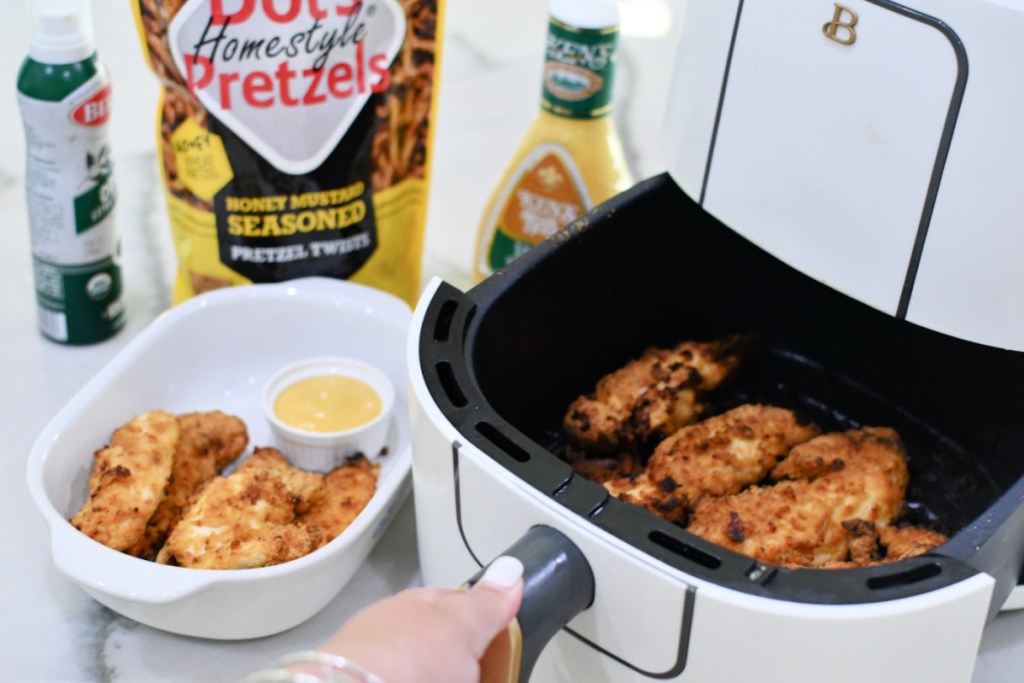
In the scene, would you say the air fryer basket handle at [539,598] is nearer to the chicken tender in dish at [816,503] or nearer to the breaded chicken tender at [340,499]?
the chicken tender in dish at [816,503]

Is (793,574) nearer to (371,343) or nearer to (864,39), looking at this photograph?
(864,39)

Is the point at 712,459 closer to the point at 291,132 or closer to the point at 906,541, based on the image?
the point at 906,541

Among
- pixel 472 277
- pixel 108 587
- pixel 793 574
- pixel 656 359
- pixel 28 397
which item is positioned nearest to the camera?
pixel 793 574

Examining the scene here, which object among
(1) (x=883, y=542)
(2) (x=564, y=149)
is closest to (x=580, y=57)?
(2) (x=564, y=149)

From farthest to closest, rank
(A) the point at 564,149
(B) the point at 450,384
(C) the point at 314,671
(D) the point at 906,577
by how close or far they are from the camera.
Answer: (A) the point at 564,149 → (B) the point at 450,384 → (D) the point at 906,577 → (C) the point at 314,671

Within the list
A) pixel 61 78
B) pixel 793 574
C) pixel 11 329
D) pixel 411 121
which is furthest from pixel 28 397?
pixel 793 574

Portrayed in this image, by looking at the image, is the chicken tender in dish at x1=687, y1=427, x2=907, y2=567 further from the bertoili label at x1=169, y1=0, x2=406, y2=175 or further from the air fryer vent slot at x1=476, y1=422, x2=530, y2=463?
the bertoili label at x1=169, y1=0, x2=406, y2=175
